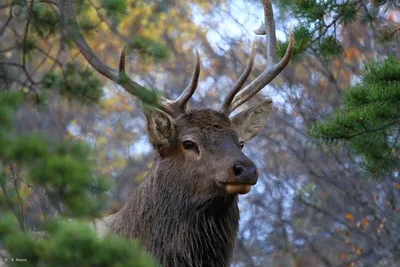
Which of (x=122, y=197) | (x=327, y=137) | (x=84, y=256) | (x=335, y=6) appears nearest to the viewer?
(x=84, y=256)

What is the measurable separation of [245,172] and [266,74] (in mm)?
1515

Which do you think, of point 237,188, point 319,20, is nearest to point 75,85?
point 237,188

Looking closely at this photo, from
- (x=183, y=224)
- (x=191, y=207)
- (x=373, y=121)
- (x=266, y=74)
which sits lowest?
(x=183, y=224)

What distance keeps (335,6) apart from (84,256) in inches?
214

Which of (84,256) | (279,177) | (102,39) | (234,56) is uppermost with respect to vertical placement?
(102,39)

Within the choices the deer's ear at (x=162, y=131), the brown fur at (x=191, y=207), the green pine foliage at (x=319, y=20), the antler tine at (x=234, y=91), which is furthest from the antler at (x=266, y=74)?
the deer's ear at (x=162, y=131)

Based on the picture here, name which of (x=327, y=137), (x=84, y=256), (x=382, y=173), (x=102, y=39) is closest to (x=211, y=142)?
(x=327, y=137)

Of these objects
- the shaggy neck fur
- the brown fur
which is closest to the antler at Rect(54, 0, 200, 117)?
the brown fur

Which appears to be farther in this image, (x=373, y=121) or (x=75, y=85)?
(x=373, y=121)

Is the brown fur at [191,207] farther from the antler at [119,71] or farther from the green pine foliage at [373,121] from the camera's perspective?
the green pine foliage at [373,121]

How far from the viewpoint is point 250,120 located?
747 centimetres

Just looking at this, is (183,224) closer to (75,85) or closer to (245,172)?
(245,172)

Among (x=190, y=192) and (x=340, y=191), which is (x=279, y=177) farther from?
(x=190, y=192)

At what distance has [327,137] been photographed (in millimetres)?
7465
